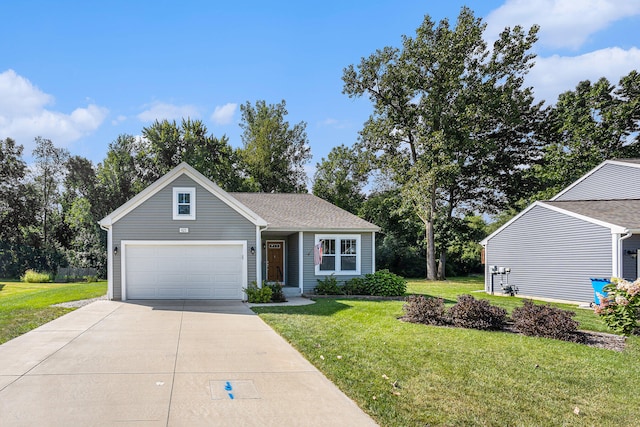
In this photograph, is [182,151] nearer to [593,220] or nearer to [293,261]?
[293,261]

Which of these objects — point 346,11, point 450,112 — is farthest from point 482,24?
point 346,11

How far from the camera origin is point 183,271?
16828 mm

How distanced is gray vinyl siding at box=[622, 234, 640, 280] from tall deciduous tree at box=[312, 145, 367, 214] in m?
24.6

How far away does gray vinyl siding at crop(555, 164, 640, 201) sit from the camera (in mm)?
20797

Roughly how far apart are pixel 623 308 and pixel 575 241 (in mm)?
9567

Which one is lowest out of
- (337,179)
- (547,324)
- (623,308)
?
(547,324)

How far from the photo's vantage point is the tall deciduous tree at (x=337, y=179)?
135ft

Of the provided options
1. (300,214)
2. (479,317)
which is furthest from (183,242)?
(479,317)

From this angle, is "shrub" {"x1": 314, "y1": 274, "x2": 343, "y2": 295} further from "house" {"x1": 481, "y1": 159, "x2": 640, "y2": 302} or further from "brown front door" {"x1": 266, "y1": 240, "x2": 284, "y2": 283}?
"house" {"x1": 481, "y1": 159, "x2": 640, "y2": 302}

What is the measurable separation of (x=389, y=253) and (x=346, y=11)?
22113 millimetres

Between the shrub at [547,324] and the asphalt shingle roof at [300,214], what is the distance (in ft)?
33.5

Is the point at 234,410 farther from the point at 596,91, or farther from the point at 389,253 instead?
the point at 596,91

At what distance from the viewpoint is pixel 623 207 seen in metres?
19.2

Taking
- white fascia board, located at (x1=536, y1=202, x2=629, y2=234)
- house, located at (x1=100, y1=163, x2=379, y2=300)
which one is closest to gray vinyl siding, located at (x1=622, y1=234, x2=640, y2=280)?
white fascia board, located at (x1=536, y1=202, x2=629, y2=234)
